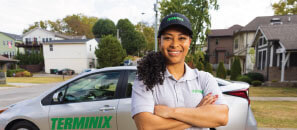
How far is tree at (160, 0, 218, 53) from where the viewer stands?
27.9ft

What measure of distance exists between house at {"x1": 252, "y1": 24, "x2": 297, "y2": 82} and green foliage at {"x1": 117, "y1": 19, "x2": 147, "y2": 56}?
35893 millimetres

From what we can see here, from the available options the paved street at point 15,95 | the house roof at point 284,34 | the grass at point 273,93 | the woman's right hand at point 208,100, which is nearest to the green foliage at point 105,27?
the paved street at point 15,95

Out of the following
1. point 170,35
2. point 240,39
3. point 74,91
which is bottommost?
point 74,91

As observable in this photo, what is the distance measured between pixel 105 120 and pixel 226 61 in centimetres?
3480

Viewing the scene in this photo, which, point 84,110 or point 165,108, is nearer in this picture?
point 165,108

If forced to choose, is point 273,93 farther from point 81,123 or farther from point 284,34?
point 81,123

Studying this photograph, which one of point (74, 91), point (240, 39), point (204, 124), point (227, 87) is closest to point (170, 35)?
point (204, 124)

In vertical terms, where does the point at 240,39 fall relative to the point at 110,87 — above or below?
above

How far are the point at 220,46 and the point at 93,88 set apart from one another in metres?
34.9

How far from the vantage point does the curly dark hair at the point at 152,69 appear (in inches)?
52.7

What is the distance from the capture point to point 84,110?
9.05ft

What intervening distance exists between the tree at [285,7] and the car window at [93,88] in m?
34.1

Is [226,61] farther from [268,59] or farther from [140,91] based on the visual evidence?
[140,91]

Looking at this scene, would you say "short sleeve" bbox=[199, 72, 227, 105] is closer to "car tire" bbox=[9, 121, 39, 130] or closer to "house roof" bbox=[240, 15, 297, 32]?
"car tire" bbox=[9, 121, 39, 130]
